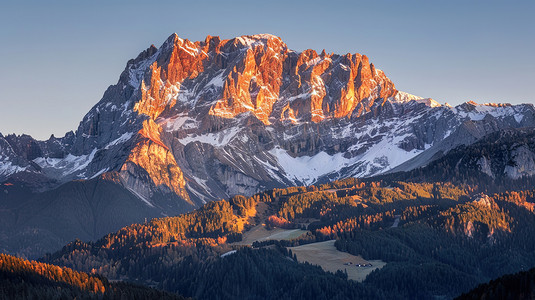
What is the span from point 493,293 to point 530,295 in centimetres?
870

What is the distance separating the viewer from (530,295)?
638ft

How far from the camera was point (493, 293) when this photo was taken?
200 metres
